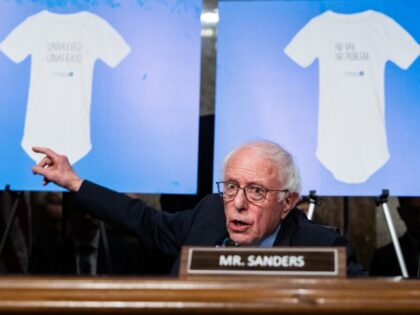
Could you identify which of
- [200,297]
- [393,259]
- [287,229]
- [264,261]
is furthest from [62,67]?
[200,297]

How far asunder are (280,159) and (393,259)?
1654 mm

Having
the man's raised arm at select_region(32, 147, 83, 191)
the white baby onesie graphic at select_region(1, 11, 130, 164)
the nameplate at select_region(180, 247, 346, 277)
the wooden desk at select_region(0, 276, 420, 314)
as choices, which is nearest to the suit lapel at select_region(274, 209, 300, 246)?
the man's raised arm at select_region(32, 147, 83, 191)

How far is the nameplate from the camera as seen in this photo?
108 centimetres

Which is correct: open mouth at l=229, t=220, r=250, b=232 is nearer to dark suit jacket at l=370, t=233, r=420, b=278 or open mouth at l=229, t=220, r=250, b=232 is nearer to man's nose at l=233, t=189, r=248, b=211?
man's nose at l=233, t=189, r=248, b=211

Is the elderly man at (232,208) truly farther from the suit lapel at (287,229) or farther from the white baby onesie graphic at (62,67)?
the white baby onesie graphic at (62,67)

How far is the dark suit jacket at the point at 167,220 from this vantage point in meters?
2.32

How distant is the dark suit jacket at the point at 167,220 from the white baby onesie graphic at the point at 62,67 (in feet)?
2.61

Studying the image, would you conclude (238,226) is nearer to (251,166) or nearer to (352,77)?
(251,166)

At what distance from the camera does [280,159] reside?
7.91ft

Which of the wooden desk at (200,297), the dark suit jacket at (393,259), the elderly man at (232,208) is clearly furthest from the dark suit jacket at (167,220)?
the dark suit jacket at (393,259)

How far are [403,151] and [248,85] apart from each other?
72 cm

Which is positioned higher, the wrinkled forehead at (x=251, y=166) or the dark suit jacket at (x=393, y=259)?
the wrinkled forehead at (x=251, y=166)

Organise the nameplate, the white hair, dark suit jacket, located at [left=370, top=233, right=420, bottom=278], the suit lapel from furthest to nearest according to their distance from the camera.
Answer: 1. dark suit jacket, located at [left=370, top=233, right=420, bottom=278]
2. the white hair
3. the suit lapel
4. the nameplate

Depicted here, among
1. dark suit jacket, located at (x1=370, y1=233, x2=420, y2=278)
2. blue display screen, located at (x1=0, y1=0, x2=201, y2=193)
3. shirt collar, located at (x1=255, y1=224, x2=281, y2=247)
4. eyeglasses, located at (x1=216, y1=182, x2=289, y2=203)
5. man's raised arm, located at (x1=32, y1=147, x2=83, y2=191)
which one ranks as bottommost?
dark suit jacket, located at (x1=370, y1=233, x2=420, y2=278)
